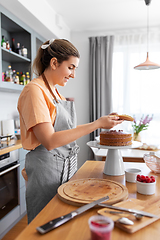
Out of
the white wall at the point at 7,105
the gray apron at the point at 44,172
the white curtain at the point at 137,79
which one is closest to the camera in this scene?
the gray apron at the point at 44,172

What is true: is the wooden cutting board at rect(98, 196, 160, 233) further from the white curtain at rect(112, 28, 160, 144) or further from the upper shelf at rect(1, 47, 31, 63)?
the white curtain at rect(112, 28, 160, 144)

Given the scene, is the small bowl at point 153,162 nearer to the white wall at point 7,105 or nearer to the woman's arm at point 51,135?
the woman's arm at point 51,135

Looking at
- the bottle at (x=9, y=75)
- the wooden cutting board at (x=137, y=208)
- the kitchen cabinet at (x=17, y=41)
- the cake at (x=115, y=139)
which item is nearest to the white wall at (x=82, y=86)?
the kitchen cabinet at (x=17, y=41)

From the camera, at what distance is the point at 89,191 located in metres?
0.97

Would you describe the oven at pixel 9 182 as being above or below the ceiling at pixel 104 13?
below

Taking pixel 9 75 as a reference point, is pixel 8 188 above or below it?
below

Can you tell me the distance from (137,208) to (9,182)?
1.85m

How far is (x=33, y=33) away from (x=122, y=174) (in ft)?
8.35

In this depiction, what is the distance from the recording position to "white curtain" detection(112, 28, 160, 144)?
394cm

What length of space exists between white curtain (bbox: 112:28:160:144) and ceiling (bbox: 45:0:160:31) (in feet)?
0.85

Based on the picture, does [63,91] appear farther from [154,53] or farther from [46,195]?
[46,195]

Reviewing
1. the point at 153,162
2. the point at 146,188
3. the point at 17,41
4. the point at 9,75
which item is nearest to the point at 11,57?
the point at 9,75

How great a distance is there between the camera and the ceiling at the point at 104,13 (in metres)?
3.07

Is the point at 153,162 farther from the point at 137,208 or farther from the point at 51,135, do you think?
the point at 51,135
